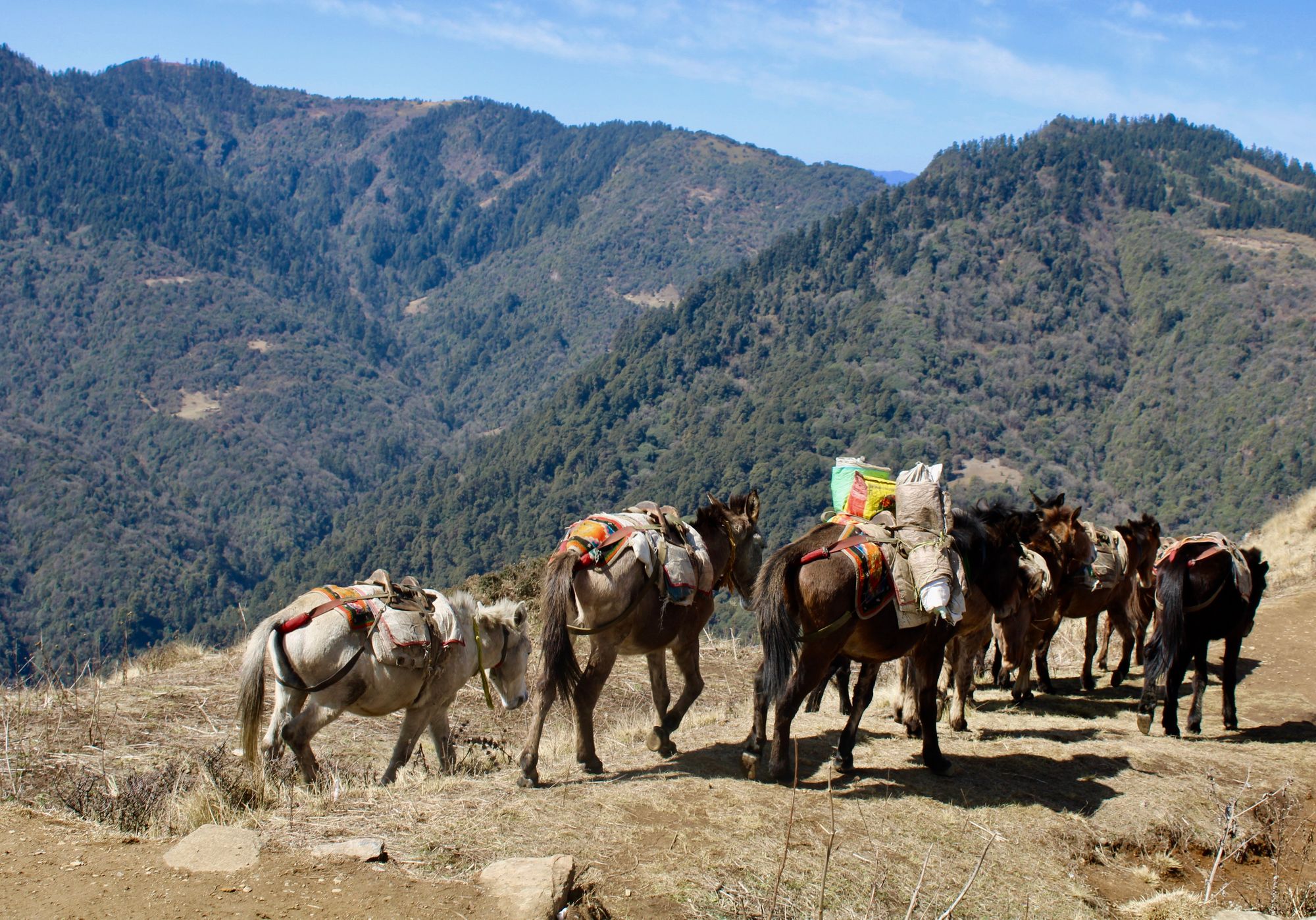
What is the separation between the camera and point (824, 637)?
7.02 m

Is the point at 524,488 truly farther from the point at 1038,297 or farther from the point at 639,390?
the point at 1038,297

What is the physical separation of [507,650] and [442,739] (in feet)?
2.79

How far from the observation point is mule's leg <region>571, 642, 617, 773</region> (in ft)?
23.9

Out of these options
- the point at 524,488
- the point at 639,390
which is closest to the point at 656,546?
the point at 524,488

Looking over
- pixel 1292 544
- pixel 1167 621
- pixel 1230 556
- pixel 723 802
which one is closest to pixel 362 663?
pixel 723 802

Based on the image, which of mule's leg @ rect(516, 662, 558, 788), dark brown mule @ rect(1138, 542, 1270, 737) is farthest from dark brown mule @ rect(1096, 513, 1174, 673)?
mule's leg @ rect(516, 662, 558, 788)

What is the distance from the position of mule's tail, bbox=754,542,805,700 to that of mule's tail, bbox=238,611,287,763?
10.9ft

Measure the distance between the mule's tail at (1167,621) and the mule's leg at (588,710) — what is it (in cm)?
530

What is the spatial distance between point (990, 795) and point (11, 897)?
5819 millimetres

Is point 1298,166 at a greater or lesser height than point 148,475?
greater

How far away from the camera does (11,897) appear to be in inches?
173

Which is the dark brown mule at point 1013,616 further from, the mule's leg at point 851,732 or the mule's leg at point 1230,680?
the mule's leg at point 1230,680

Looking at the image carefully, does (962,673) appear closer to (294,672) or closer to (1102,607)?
(1102,607)

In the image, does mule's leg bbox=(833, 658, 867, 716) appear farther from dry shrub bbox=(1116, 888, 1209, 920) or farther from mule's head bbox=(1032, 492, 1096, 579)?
dry shrub bbox=(1116, 888, 1209, 920)
